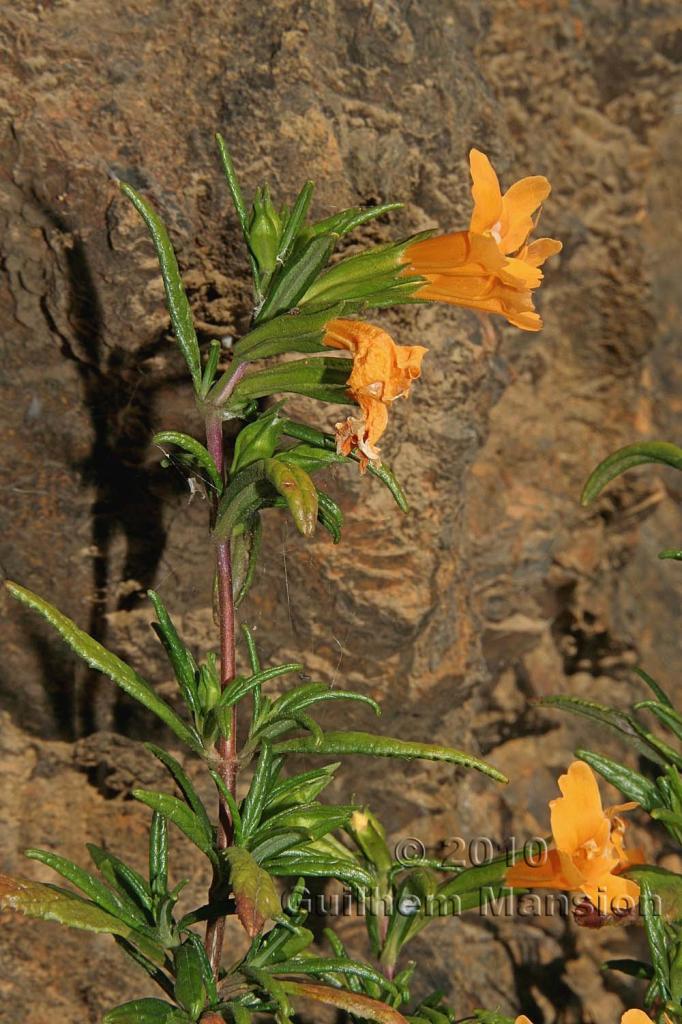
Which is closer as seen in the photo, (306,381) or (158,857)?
(306,381)

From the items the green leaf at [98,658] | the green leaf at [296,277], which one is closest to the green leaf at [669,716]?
the green leaf at [98,658]

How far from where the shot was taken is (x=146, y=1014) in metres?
1.26

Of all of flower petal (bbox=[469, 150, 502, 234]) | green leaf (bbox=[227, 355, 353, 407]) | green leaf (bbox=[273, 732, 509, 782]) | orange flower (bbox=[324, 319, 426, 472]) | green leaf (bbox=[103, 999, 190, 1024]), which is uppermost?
flower petal (bbox=[469, 150, 502, 234])

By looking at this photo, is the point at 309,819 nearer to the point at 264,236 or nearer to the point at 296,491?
the point at 296,491

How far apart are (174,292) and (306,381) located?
200 millimetres

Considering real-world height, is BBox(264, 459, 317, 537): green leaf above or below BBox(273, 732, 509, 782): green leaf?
above

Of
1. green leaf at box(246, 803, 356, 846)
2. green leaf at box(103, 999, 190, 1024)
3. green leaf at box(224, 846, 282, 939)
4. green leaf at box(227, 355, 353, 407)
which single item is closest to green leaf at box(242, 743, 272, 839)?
green leaf at box(246, 803, 356, 846)

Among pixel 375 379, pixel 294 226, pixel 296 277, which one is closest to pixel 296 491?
pixel 375 379

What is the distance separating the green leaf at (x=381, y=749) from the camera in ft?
4.40

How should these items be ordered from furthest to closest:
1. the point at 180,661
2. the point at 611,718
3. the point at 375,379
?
the point at 611,718, the point at 180,661, the point at 375,379

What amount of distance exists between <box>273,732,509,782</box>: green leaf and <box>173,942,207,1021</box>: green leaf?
0.85ft

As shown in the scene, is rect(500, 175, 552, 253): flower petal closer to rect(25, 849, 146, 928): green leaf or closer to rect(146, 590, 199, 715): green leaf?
rect(146, 590, 199, 715): green leaf

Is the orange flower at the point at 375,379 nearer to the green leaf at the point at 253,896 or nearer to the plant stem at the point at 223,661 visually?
the plant stem at the point at 223,661

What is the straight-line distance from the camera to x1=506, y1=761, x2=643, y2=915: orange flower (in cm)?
147
